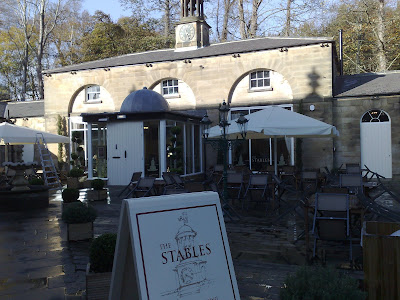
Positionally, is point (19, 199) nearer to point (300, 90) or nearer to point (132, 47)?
point (300, 90)

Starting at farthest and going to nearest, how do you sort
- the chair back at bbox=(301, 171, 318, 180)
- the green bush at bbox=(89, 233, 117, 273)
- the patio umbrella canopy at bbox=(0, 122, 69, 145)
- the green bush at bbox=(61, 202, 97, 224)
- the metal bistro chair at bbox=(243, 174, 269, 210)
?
1. the patio umbrella canopy at bbox=(0, 122, 69, 145)
2. the chair back at bbox=(301, 171, 318, 180)
3. the metal bistro chair at bbox=(243, 174, 269, 210)
4. the green bush at bbox=(61, 202, 97, 224)
5. the green bush at bbox=(89, 233, 117, 273)

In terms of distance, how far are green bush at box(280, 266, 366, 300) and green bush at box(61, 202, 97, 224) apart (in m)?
4.62

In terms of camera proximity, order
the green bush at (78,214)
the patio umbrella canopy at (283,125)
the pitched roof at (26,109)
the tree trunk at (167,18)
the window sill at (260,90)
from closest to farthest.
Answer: the green bush at (78,214) < the patio umbrella canopy at (283,125) < the window sill at (260,90) < the pitched roof at (26,109) < the tree trunk at (167,18)

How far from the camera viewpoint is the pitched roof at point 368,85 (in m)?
16.4

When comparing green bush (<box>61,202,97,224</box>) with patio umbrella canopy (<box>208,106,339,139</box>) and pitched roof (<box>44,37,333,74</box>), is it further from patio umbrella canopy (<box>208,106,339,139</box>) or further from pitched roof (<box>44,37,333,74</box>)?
pitched roof (<box>44,37,333,74</box>)

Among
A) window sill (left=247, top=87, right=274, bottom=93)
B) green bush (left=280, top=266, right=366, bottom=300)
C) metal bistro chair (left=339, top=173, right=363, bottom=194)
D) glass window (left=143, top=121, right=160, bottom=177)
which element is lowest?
green bush (left=280, top=266, right=366, bottom=300)

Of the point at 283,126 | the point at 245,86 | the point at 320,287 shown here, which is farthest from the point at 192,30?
the point at 320,287

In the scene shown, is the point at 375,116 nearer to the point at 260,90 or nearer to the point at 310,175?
the point at 260,90

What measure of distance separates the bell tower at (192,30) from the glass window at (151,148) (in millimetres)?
7522

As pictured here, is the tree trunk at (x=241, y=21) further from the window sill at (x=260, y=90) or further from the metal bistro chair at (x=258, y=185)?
the metal bistro chair at (x=258, y=185)

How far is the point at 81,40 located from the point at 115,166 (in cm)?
2242

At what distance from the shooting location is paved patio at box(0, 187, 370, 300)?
4465 millimetres

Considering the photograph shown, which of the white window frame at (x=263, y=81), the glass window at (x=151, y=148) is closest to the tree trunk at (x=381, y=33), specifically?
the white window frame at (x=263, y=81)

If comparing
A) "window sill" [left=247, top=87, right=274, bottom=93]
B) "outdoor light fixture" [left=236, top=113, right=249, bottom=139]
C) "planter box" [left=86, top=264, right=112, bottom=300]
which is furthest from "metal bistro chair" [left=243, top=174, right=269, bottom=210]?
"window sill" [left=247, top=87, right=274, bottom=93]
